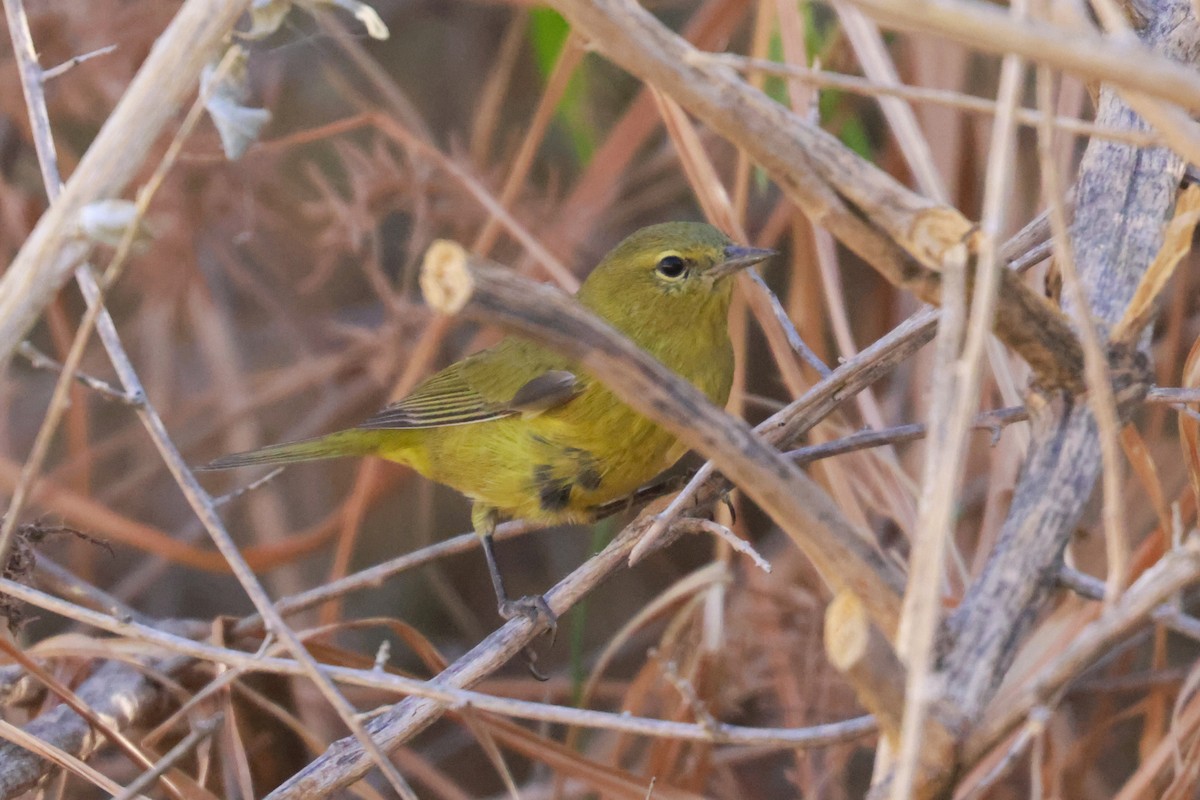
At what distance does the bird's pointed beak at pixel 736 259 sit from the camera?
2.75m

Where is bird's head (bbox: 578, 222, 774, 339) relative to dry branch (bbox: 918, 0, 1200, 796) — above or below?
below

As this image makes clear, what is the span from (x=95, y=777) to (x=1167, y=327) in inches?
118

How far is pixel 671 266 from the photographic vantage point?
2.96 metres

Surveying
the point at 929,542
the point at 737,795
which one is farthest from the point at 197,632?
the point at 929,542

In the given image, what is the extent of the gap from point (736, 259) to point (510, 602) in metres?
1.01

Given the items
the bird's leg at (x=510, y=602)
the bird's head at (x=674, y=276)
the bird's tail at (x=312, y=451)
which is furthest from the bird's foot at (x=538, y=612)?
the bird's tail at (x=312, y=451)

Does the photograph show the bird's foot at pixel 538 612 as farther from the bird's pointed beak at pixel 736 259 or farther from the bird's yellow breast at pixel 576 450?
the bird's pointed beak at pixel 736 259

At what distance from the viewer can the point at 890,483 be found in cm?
269

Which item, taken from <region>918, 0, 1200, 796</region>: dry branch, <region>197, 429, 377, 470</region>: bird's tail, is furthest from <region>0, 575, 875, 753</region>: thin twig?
<region>197, 429, 377, 470</region>: bird's tail

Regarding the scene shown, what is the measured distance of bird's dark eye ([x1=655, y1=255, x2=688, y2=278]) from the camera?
2.94 meters

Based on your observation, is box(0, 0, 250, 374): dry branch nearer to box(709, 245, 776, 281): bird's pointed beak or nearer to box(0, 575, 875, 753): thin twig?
box(0, 575, 875, 753): thin twig

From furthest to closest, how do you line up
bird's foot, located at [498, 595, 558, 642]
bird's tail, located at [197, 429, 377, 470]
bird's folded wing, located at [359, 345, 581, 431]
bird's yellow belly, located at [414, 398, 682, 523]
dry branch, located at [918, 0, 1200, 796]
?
bird's tail, located at [197, 429, 377, 470] < bird's folded wing, located at [359, 345, 581, 431] < bird's yellow belly, located at [414, 398, 682, 523] < bird's foot, located at [498, 595, 558, 642] < dry branch, located at [918, 0, 1200, 796]

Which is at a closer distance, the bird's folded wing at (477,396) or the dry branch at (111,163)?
the dry branch at (111,163)

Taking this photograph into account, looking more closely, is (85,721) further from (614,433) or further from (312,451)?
(312,451)
